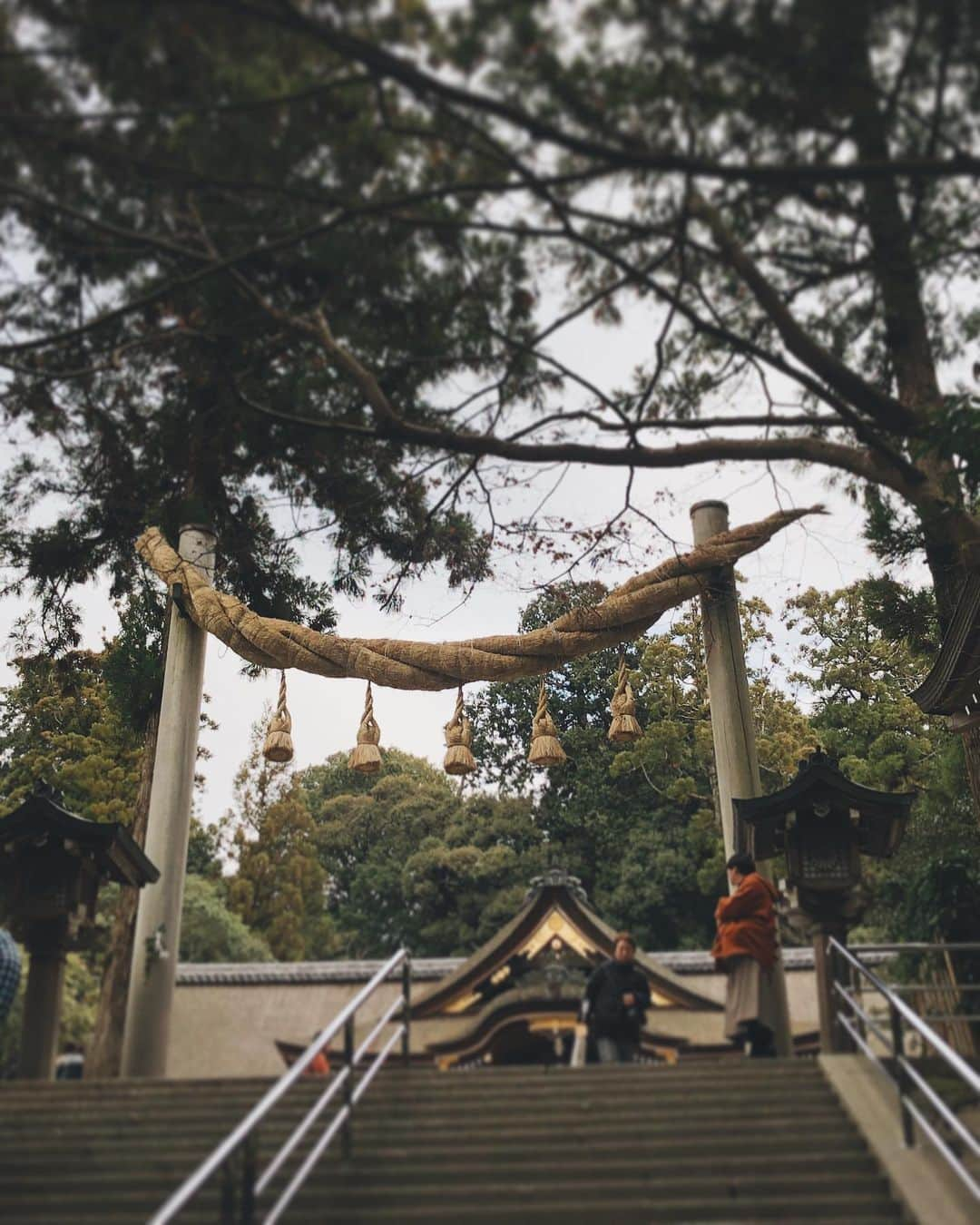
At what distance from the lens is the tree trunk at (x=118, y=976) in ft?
35.0

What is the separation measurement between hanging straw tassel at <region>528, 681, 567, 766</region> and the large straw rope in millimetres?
690

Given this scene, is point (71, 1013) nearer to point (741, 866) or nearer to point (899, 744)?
point (741, 866)

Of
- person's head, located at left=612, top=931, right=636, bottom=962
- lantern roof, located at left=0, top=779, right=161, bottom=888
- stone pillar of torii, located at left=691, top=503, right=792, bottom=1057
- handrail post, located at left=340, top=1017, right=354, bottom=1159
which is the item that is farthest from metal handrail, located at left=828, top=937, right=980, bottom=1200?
lantern roof, located at left=0, top=779, right=161, bottom=888

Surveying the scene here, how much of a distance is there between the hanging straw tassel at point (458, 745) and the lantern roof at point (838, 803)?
314 centimetres

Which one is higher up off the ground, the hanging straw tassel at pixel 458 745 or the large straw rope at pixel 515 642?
the large straw rope at pixel 515 642

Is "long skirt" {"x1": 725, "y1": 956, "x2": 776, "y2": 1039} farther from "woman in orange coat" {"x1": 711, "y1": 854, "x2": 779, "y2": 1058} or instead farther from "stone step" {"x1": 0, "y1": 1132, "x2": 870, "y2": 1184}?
"stone step" {"x1": 0, "y1": 1132, "x2": 870, "y2": 1184}

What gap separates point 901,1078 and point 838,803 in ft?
8.00

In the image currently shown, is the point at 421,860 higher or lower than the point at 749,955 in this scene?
higher

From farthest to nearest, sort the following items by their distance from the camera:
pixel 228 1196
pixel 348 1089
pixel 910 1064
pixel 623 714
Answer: pixel 623 714 → pixel 910 1064 → pixel 348 1089 → pixel 228 1196

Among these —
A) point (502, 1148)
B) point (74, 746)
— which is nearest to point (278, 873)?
point (74, 746)

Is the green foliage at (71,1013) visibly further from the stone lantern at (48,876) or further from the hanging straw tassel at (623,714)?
the hanging straw tassel at (623,714)

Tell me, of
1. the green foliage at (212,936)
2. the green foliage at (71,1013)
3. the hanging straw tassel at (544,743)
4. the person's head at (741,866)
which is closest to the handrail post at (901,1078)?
the person's head at (741,866)

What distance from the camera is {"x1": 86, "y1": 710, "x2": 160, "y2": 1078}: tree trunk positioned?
420 inches

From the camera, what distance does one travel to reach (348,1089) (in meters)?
4.98
